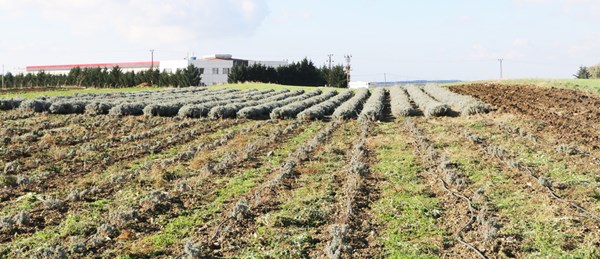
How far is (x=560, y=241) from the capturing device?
9.33 meters

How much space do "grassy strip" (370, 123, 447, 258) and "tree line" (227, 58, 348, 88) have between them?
248 ft

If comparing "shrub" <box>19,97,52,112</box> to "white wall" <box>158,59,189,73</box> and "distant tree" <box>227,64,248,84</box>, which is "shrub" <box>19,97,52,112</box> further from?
"white wall" <box>158,59,189,73</box>

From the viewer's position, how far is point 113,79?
90250mm

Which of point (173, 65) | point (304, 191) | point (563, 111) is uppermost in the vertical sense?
point (173, 65)

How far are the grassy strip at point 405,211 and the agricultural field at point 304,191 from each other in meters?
0.04

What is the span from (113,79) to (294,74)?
34148mm

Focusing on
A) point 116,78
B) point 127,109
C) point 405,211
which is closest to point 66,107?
point 127,109

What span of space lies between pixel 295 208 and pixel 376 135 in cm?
1321

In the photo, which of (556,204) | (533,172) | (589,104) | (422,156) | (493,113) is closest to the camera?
(556,204)

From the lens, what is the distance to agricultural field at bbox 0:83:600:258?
30.8 feet

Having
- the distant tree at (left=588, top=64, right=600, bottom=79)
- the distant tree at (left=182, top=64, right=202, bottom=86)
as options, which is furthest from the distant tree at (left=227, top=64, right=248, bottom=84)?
the distant tree at (left=588, top=64, right=600, bottom=79)

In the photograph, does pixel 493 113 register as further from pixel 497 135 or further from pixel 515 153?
pixel 515 153

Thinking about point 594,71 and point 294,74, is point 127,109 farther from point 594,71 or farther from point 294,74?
point 594,71

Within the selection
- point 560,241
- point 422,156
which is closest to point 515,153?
point 422,156
